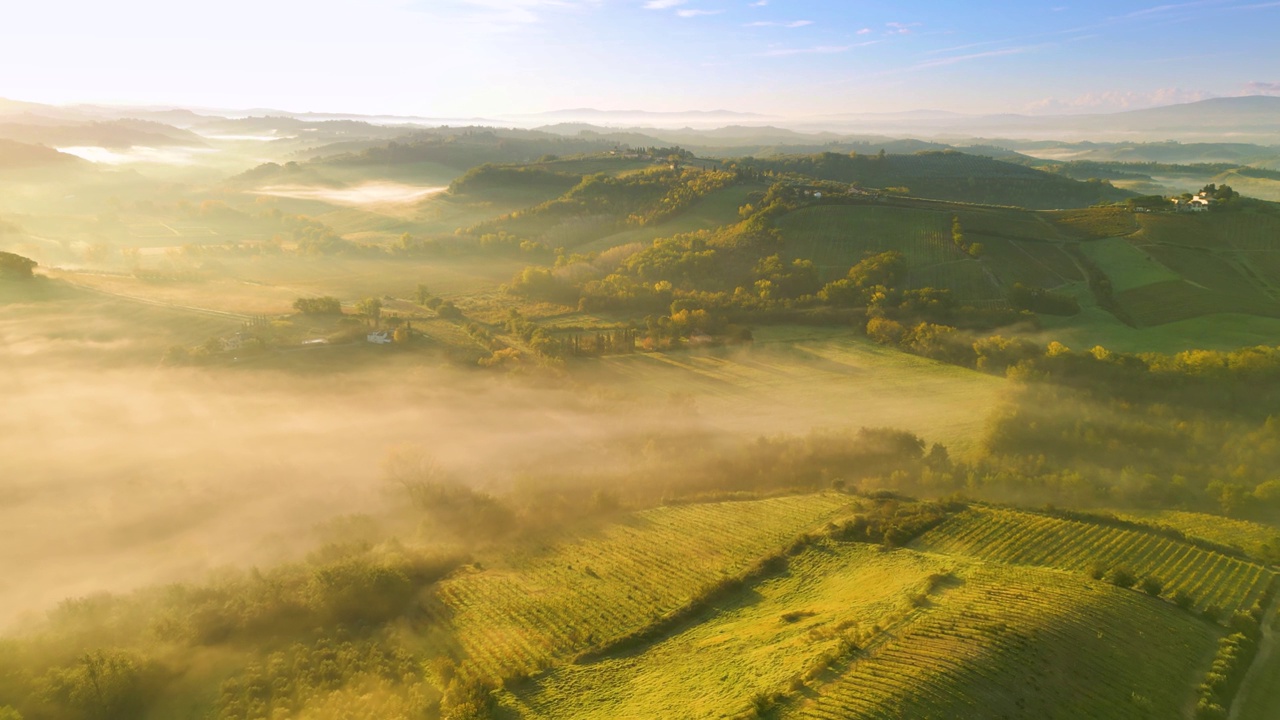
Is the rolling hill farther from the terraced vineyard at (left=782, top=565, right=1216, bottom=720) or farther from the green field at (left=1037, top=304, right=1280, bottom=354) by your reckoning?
the green field at (left=1037, top=304, right=1280, bottom=354)

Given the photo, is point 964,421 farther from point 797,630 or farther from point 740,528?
point 797,630

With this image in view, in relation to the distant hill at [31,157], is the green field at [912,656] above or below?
below

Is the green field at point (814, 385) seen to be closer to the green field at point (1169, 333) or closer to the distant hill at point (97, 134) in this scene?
the green field at point (1169, 333)

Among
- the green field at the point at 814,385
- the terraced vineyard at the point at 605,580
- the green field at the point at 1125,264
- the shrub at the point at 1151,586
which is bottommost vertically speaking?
the terraced vineyard at the point at 605,580

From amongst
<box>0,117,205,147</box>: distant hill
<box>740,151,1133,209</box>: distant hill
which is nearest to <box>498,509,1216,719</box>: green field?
<box>740,151,1133,209</box>: distant hill

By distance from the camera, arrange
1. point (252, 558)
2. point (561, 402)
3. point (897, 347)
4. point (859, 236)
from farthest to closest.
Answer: point (859, 236), point (897, 347), point (561, 402), point (252, 558)

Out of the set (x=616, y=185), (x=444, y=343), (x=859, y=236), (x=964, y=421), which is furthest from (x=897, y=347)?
(x=616, y=185)

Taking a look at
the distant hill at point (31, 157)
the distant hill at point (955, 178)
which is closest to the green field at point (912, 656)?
the distant hill at point (955, 178)
